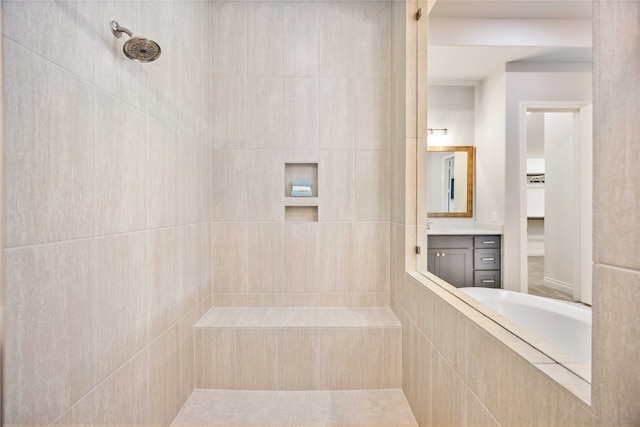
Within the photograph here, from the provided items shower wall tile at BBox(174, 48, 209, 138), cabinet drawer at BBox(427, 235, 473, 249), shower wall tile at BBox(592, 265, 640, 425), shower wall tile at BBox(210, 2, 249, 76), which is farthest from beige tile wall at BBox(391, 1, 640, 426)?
shower wall tile at BBox(210, 2, 249, 76)

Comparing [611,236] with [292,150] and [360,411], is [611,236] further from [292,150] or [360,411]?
[292,150]

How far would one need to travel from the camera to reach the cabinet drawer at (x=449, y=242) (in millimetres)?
1588

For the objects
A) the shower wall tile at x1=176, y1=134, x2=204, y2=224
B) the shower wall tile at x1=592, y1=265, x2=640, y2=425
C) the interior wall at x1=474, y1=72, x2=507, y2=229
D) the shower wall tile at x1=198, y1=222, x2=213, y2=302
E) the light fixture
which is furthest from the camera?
the shower wall tile at x1=198, y1=222, x2=213, y2=302

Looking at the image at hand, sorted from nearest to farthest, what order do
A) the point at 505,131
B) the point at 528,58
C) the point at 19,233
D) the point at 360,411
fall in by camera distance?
the point at 19,233 → the point at 528,58 → the point at 505,131 → the point at 360,411

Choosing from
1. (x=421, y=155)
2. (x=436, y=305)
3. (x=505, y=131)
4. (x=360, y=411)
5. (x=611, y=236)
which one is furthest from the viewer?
(x=421, y=155)

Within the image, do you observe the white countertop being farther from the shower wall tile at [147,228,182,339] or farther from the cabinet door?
the shower wall tile at [147,228,182,339]

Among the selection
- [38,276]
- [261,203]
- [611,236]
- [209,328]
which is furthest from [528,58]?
[209,328]

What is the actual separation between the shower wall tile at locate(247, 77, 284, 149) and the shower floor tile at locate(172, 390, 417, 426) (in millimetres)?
1647

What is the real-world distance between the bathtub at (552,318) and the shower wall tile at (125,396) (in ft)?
4.48

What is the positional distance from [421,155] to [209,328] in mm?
1637

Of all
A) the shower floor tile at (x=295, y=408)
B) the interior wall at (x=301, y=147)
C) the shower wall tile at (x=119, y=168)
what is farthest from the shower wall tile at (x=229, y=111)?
the shower floor tile at (x=295, y=408)

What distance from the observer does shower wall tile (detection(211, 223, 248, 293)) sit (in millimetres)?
2418

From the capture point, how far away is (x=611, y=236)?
61cm

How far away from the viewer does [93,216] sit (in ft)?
3.65
